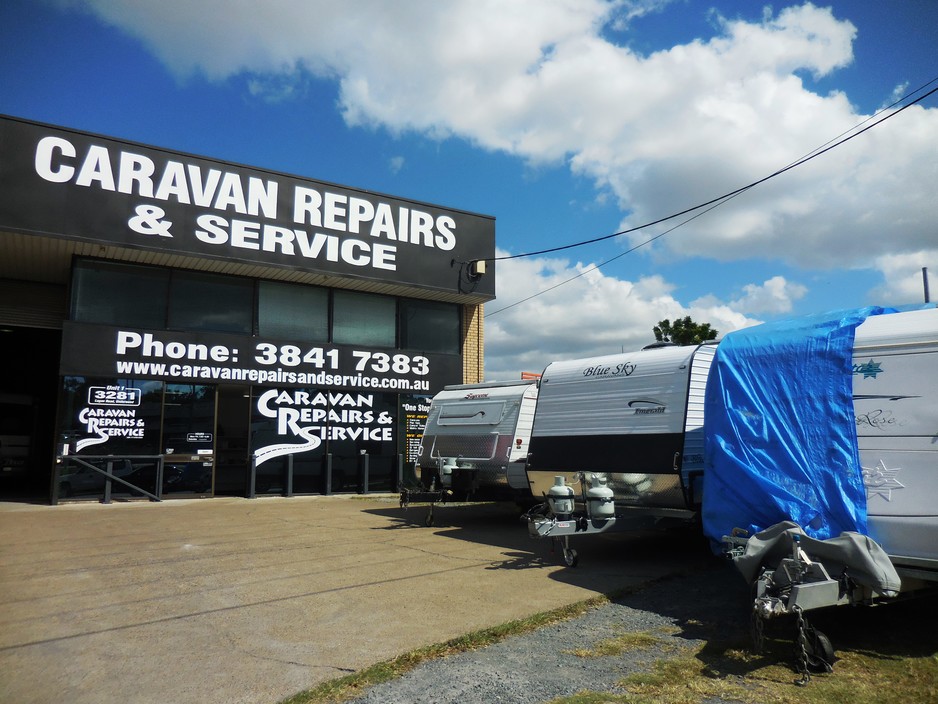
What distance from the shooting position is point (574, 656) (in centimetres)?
520

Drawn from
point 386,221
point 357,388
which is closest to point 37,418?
point 357,388

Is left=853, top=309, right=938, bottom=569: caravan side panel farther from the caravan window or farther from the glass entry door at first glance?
the glass entry door

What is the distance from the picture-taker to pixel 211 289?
16.8 metres

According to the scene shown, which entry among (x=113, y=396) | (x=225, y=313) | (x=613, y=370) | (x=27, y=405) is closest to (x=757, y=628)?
(x=613, y=370)

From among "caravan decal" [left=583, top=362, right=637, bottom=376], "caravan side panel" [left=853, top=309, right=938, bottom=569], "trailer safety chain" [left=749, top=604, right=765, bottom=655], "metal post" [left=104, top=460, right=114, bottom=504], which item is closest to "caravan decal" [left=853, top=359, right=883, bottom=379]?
"caravan side panel" [left=853, top=309, right=938, bottom=569]

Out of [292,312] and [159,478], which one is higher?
[292,312]

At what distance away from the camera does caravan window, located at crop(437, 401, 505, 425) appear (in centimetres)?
1189

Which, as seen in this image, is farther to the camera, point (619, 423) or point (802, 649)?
point (619, 423)

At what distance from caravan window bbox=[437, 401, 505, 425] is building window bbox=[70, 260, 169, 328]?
7354 mm

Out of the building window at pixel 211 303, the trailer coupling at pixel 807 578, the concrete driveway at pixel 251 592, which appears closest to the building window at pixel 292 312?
Answer: the building window at pixel 211 303

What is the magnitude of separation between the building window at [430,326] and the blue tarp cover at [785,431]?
42.0 feet

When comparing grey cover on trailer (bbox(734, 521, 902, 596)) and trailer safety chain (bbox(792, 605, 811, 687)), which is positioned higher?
grey cover on trailer (bbox(734, 521, 902, 596))

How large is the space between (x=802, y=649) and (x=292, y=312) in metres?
14.9

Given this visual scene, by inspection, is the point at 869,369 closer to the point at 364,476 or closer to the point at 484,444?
the point at 484,444
